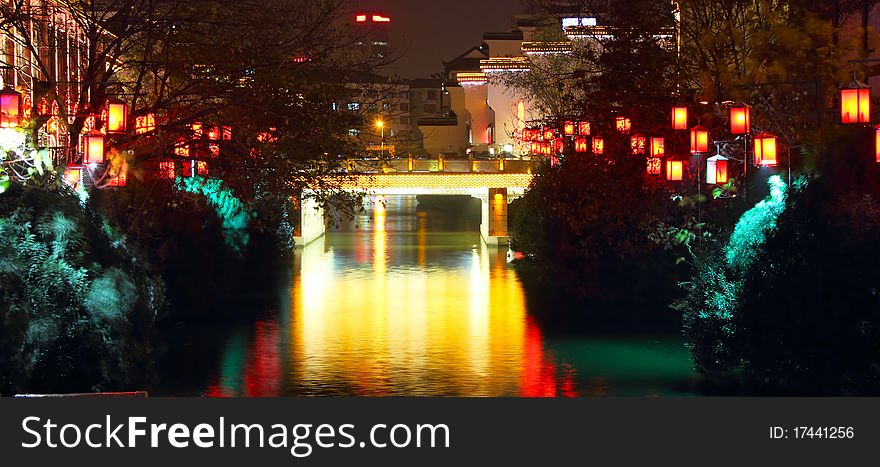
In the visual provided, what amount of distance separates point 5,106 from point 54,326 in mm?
3688

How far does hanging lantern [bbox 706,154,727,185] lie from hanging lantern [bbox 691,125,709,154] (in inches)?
14.0

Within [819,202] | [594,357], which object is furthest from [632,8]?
[819,202]

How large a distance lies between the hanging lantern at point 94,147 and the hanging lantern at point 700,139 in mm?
10100

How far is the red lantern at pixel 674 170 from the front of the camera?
1015 inches

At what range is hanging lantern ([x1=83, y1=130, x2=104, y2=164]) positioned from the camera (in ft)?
68.0

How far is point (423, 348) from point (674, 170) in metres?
6.56

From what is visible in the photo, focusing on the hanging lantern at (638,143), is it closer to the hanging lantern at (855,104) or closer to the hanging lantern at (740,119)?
the hanging lantern at (740,119)

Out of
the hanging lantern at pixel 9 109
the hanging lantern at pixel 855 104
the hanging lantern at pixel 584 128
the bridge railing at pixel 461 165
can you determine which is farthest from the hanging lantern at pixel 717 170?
the bridge railing at pixel 461 165

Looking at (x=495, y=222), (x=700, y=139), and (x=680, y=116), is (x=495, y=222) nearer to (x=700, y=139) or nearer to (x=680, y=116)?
(x=680, y=116)

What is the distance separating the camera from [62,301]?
56.9ft

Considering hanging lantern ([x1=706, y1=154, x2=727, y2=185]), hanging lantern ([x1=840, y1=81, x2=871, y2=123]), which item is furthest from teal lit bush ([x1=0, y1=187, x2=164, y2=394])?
hanging lantern ([x1=706, y1=154, x2=727, y2=185])

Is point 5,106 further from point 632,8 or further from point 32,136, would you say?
point 632,8

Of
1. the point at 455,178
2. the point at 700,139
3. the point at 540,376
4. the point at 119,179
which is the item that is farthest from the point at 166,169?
the point at 455,178

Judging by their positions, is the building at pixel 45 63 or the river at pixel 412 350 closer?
the building at pixel 45 63
